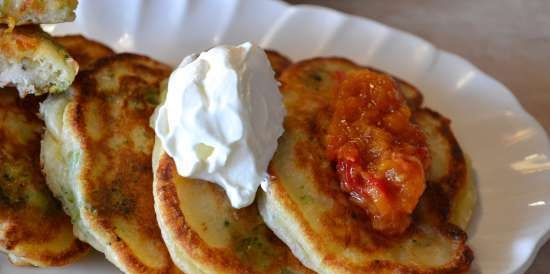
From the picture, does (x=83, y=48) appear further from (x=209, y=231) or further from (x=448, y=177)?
(x=448, y=177)

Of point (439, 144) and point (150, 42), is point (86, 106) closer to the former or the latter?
point (150, 42)

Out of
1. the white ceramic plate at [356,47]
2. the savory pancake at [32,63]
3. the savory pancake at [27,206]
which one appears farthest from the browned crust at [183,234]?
the white ceramic plate at [356,47]

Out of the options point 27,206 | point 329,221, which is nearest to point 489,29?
point 329,221

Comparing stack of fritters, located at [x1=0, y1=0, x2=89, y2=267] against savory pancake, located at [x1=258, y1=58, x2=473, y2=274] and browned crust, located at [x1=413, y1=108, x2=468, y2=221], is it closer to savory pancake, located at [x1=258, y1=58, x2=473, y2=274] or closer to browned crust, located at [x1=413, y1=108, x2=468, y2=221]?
savory pancake, located at [x1=258, y1=58, x2=473, y2=274]

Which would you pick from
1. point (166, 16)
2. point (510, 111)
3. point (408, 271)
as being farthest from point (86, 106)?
point (510, 111)

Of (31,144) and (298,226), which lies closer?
(298,226)

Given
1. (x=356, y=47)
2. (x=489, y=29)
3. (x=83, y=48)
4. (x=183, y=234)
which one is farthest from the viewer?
(x=489, y=29)
